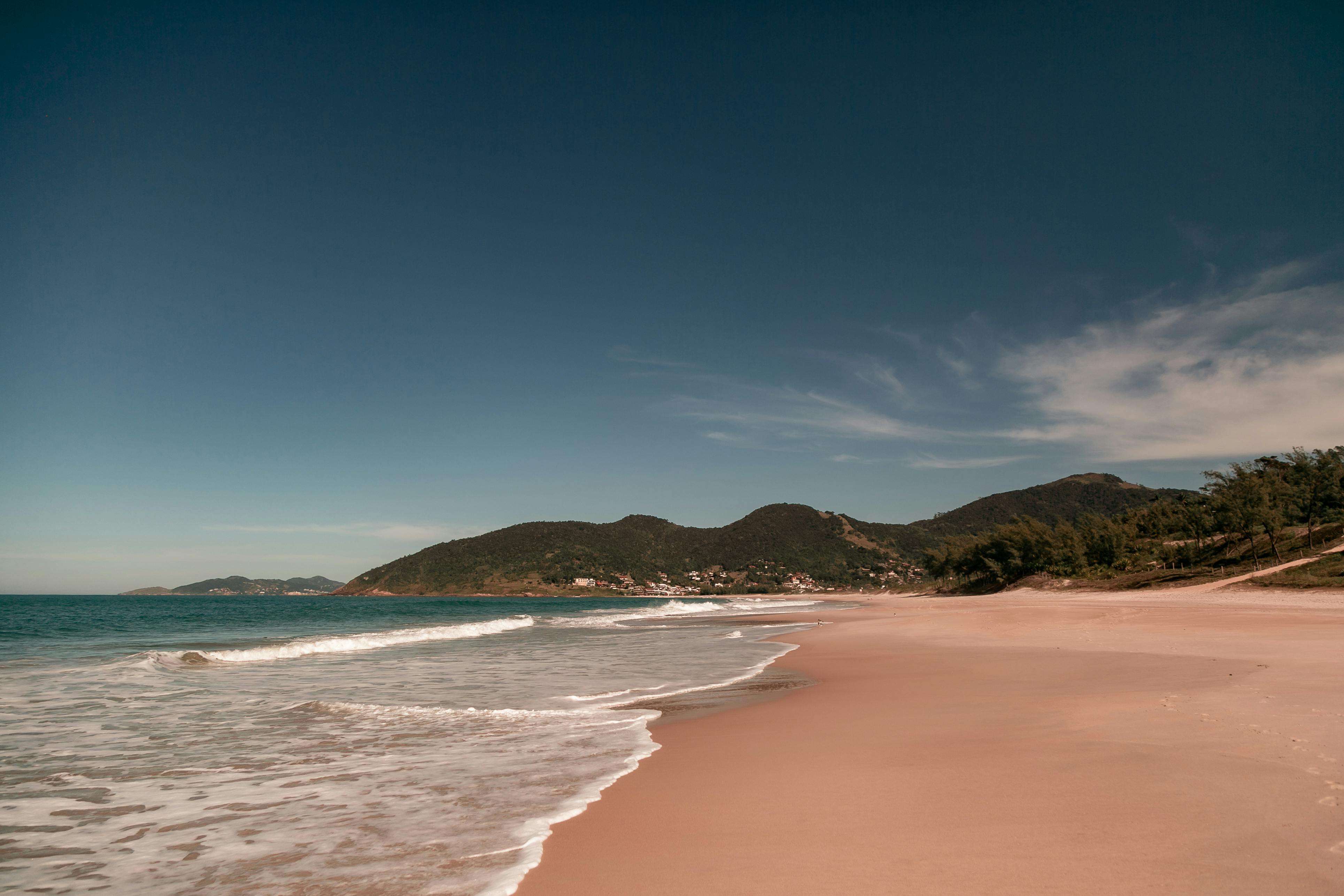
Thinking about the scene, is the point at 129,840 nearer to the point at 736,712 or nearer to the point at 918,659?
the point at 736,712

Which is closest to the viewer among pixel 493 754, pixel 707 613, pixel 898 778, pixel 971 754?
pixel 898 778

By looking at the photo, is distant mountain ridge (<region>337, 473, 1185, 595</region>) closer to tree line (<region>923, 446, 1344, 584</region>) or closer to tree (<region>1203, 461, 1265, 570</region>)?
tree line (<region>923, 446, 1344, 584</region>)

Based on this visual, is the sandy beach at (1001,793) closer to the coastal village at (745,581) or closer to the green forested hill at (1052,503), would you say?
the coastal village at (745,581)

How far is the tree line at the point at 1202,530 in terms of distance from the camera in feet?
135

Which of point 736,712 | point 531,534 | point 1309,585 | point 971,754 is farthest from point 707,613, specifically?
point 531,534

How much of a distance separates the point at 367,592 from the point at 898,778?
17346cm

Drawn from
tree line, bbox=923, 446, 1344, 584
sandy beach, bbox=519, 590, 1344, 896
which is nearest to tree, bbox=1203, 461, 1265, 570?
tree line, bbox=923, 446, 1344, 584

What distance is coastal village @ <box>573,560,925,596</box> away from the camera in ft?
481

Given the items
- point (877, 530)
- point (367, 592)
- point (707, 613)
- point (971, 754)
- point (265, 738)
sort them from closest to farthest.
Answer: point (971, 754) < point (265, 738) < point (707, 613) < point (367, 592) < point (877, 530)

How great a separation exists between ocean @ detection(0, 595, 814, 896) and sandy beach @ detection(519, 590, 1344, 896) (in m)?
0.86

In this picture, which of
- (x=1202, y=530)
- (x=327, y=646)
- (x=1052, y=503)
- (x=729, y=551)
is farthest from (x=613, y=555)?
(x=327, y=646)

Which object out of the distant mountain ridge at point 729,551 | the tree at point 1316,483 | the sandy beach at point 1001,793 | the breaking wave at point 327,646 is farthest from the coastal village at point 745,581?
the sandy beach at point 1001,793

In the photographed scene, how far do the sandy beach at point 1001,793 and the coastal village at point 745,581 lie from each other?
13673cm

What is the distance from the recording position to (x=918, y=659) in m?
15.0
